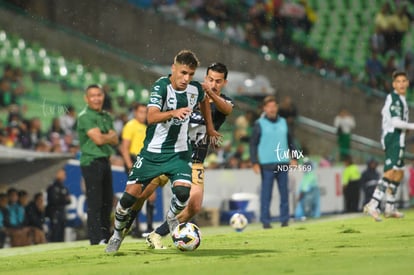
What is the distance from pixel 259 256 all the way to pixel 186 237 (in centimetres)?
89

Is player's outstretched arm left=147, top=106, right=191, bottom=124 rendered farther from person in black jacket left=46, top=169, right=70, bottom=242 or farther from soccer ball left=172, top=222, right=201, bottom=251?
person in black jacket left=46, top=169, right=70, bottom=242

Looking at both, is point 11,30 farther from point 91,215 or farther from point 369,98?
point 91,215

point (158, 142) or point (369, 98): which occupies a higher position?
point (369, 98)

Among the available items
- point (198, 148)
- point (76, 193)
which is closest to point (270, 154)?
point (76, 193)

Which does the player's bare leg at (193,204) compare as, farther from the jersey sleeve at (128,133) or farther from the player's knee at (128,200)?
the jersey sleeve at (128,133)

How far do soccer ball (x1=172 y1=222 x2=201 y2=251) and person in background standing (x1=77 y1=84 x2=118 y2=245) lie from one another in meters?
3.61

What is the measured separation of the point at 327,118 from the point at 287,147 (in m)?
11.8

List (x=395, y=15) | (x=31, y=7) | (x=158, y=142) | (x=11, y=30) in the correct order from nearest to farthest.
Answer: (x=158, y=142), (x=11, y=30), (x=31, y=7), (x=395, y=15)

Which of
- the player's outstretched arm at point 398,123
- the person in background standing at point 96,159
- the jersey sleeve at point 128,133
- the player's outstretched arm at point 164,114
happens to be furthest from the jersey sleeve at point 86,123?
the player's outstretched arm at point 398,123

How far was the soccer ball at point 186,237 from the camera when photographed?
11.8 m

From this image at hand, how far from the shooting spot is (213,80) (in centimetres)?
1316

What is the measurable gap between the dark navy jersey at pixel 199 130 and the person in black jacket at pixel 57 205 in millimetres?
5708

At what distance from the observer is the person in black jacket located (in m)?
18.4

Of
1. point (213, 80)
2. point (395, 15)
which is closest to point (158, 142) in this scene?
point (213, 80)
